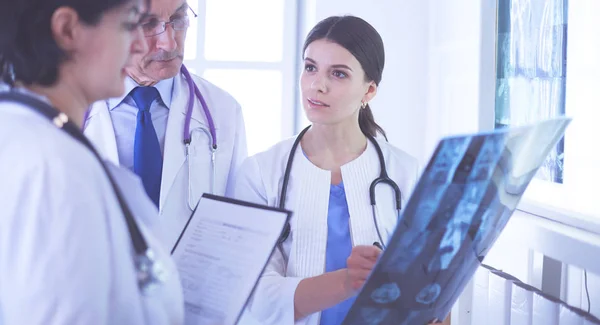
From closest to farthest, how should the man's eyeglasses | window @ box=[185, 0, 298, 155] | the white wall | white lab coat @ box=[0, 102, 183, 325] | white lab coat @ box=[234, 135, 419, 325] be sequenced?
white lab coat @ box=[0, 102, 183, 325], white lab coat @ box=[234, 135, 419, 325], the man's eyeglasses, the white wall, window @ box=[185, 0, 298, 155]

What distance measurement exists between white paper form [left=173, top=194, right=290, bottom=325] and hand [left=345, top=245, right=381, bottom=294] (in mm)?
229

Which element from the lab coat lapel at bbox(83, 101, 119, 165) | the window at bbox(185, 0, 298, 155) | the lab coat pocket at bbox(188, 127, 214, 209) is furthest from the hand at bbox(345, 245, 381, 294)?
the window at bbox(185, 0, 298, 155)

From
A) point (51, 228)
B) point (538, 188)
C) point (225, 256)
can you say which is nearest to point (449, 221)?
point (225, 256)

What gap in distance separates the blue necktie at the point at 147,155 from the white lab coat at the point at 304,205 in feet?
0.67

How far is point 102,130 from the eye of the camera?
61.1 inches

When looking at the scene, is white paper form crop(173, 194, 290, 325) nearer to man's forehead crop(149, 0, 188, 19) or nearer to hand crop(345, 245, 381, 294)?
hand crop(345, 245, 381, 294)

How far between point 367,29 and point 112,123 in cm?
68

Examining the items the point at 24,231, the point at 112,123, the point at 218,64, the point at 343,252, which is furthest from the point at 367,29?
the point at 218,64

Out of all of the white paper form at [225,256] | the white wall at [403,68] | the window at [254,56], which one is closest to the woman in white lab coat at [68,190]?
the white paper form at [225,256]

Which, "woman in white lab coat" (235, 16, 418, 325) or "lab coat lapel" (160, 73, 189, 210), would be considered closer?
"woman in white lab coat" (235, 16, 418, 325)

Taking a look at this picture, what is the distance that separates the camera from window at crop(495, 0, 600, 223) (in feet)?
4.80

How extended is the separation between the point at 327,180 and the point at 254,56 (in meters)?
1.66

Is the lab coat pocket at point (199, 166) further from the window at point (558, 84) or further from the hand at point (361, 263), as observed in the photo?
Result: the window at point (558, 84)

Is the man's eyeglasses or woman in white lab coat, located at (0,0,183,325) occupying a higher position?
the man's eyeglasses
